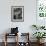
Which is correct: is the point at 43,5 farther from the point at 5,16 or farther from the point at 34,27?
the point at 5,16

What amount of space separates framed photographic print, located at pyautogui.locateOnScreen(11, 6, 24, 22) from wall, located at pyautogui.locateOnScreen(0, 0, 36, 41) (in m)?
0.14

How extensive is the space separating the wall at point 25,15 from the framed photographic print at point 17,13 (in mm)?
138

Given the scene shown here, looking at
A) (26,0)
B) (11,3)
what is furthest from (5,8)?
(26,0)

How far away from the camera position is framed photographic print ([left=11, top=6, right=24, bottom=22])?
6957 mm

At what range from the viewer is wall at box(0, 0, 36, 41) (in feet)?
22.7

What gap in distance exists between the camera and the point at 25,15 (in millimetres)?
6980

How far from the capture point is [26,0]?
6.92 metres

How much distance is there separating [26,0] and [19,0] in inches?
12.7

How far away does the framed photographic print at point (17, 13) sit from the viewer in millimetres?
6957

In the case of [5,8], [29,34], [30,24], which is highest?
[5,8]

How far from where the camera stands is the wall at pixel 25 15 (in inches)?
273

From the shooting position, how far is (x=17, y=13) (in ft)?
22.9

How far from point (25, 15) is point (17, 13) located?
1.25 ft

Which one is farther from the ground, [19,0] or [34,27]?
[19,0]
